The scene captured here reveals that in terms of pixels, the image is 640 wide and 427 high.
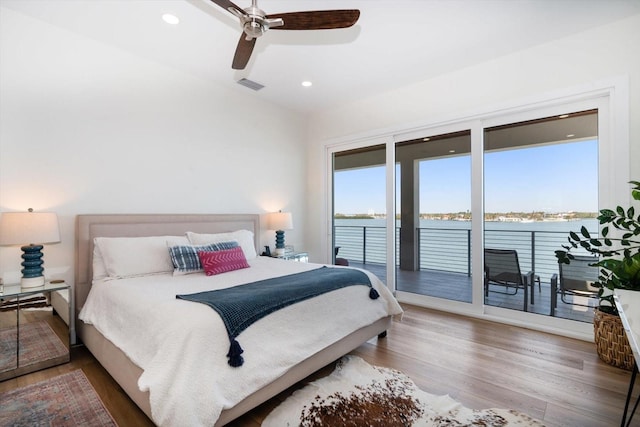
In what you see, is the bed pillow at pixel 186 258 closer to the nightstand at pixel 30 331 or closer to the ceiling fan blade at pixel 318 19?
the nightstand at pixel 30 331

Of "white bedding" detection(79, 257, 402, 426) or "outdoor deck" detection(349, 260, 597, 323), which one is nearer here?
"white bedding" detection(79, 257, 402, 426)

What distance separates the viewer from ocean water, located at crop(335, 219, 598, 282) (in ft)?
10.4

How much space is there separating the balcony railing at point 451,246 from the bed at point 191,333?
141 centimetres

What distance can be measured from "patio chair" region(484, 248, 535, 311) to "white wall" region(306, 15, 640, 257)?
127 centimetres

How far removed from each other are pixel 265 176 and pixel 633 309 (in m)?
3.95

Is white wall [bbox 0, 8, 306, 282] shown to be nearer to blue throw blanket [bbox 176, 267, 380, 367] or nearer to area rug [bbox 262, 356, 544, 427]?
blue throw blanket [bbox 176, 267, 380, 367]

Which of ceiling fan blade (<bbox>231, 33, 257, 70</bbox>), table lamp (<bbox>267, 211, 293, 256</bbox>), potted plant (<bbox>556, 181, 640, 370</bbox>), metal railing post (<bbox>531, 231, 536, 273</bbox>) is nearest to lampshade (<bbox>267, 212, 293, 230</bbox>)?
table lamp (<bbox>267, 211, 293, 256</bbox>)

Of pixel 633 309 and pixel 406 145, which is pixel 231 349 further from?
pixel 406 145

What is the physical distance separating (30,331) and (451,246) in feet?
13.7

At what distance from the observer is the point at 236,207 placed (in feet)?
13.6

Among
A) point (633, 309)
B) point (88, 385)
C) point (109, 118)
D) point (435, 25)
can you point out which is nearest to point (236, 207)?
point (109, 118)

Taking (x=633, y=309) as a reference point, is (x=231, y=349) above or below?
below

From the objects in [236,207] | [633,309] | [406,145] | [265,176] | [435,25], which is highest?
[435,25]

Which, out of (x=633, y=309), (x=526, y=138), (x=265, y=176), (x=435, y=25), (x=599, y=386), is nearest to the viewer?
(x=633, y=309)
